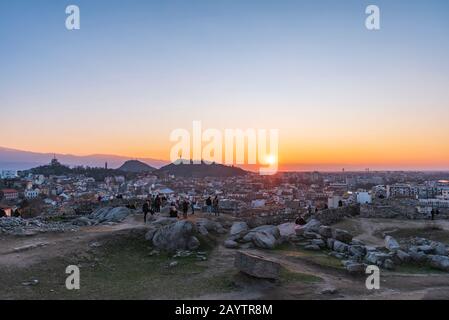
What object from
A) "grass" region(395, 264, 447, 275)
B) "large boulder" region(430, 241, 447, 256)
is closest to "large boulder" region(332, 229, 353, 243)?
"grass" region(395, 264, 447, 275)

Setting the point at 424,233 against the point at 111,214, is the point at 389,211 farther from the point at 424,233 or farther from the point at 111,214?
the point at 111,214

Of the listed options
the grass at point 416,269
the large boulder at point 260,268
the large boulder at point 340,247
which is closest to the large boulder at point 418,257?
the grass at point 416,269

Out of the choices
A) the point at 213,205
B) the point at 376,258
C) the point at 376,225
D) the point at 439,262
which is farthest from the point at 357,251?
the point at 213,205

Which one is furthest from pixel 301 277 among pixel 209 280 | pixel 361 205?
pixel 361 205

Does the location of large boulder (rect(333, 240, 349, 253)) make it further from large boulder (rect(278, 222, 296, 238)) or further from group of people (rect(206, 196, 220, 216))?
group of people (rect(206, 196, 220, 216))

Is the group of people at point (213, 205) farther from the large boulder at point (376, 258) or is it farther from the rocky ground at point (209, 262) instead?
the large boulder at point (376, 258)
